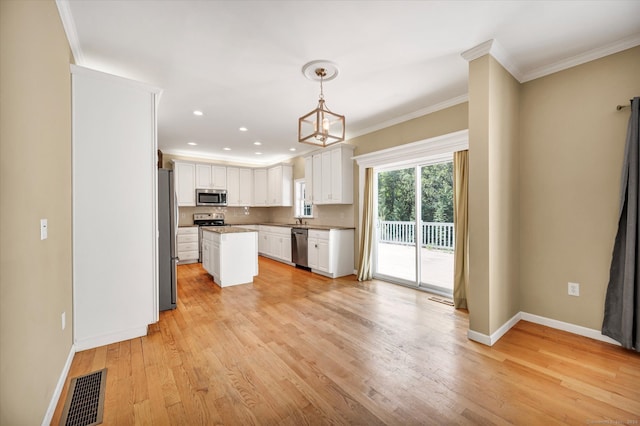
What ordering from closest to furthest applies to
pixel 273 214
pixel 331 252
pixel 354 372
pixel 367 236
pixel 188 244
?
pixel 354 372, pixel 367 236, pixel 331 252, pixel 188 244, pixel 273 214

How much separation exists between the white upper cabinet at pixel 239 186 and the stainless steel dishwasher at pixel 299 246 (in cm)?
255

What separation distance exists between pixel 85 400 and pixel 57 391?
19cm

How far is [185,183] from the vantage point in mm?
6855

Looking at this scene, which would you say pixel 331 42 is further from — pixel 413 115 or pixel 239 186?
pixel 239 186

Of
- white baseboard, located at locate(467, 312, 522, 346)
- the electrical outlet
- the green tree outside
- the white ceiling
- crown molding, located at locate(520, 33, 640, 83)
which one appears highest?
the white ceiling

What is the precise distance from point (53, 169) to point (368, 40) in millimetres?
2612

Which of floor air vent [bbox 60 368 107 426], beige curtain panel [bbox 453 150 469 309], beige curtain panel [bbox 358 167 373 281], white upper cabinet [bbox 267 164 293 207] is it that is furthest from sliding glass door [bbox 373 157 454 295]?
floor air vent [bbox 60 368 107 426]

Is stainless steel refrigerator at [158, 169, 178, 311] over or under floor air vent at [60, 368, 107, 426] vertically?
over

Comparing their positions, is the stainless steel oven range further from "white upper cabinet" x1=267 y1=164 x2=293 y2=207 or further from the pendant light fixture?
the pendant light fixture

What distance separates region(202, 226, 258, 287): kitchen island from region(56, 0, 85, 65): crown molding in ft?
8.72

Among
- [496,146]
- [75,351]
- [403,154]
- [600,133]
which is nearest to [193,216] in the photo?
[75,351]

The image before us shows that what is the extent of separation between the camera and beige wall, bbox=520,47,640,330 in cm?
253

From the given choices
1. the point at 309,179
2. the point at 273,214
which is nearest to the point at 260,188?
the point at 273,214

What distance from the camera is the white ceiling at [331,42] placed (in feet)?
6.70
